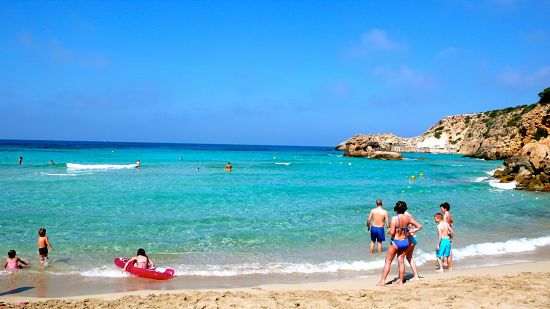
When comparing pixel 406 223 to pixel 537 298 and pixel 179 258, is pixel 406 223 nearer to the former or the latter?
pixel 537 298

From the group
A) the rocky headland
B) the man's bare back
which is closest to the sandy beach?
the man's bare back

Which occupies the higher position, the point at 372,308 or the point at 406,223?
the point at 406,223

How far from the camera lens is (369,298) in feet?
22.3

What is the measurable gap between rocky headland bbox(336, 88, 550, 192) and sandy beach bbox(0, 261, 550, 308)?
69.9ft

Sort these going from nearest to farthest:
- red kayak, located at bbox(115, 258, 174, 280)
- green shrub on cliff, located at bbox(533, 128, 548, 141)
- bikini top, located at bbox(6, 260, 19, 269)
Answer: red kayak, located at bbox(115, 258, 174, 280) → bikini top, located at bbox(6, 260, 19, 269) → green shrub on cliff, located at bbox(533, 128, 548, 141)

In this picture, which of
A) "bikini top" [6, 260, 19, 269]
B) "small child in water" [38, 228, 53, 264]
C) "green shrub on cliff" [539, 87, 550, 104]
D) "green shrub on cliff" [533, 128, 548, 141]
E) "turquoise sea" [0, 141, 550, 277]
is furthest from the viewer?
"green shrub on cliff" [539, 87, 550, 104]

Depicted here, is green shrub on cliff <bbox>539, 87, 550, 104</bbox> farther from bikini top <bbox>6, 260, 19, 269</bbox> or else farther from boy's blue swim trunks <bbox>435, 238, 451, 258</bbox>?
bikini top <bbox>6, 260, 19, 269</bbox>

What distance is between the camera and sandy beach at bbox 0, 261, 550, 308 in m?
6.43

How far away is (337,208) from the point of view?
711 inches

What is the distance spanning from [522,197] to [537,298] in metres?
18.6

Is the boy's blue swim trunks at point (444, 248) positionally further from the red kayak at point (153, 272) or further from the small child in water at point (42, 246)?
the small child in water at point (42, 246)

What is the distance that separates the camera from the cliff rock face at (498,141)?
26433 mm

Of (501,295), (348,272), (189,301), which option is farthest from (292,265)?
(501,295)

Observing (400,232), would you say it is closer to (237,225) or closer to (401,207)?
(401,207)
